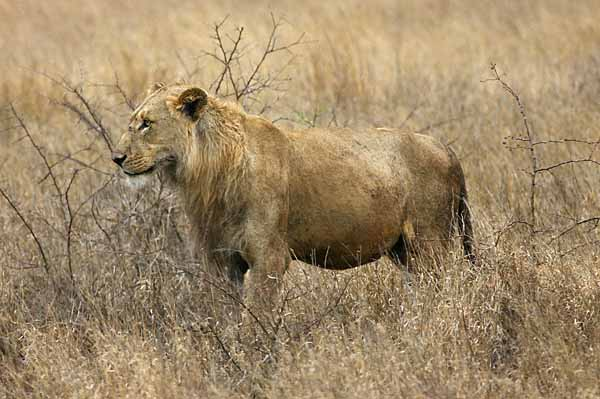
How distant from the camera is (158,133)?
602 centimetres

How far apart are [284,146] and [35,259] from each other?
2165 millimetres

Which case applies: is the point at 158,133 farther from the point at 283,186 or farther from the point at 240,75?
the point at 240,75

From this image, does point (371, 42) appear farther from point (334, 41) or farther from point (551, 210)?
point (551, 210)

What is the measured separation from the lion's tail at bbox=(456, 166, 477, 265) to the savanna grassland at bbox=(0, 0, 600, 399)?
13 cm

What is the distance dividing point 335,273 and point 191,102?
1333 mm

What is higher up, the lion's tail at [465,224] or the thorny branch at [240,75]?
the thorny branch at [240,75]

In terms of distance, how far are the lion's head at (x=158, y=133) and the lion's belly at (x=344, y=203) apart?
24.8 inches

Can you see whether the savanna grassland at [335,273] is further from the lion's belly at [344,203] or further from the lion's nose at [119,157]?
the lion's nose at [119,157]

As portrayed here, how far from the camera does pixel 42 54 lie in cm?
1448

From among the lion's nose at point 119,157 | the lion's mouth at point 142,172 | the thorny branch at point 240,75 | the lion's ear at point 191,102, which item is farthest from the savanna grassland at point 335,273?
the lion's ear at point 191,102

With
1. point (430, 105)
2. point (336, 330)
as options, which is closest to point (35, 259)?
point (336, 330)

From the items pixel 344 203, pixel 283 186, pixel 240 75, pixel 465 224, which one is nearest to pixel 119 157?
pixel 283 186

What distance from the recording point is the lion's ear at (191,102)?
19.7 feet

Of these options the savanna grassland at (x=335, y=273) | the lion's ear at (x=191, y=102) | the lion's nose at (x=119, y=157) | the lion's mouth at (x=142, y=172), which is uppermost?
the lion's ear at (x=191, y=102)
